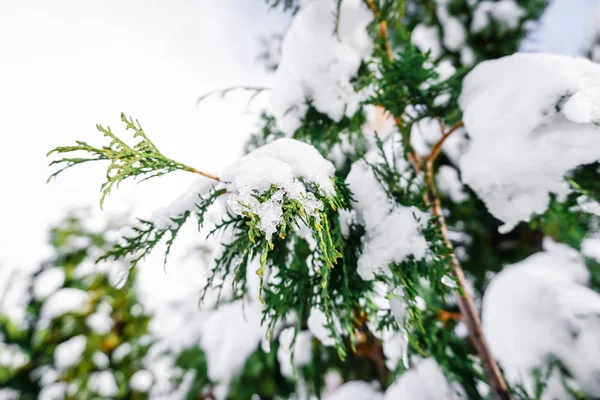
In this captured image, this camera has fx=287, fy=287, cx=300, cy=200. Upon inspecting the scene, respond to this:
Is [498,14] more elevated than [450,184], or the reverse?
[498,14]

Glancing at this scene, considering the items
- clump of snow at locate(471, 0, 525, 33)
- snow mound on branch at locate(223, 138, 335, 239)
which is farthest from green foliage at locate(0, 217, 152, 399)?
clump of snow at locate(471, 0, 525, 33)

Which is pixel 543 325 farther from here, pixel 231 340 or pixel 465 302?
pixel 231 340

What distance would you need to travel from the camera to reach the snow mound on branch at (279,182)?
730 millimetres

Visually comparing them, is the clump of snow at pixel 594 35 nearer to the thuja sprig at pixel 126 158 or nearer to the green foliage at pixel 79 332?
the thuja sprig at pixel 126 158

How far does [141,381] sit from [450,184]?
23.8 feet

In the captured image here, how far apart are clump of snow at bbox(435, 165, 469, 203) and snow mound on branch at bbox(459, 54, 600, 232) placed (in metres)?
1.79

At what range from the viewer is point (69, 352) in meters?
6.13

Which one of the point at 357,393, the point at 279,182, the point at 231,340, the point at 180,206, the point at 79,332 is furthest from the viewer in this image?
the point at 79,332

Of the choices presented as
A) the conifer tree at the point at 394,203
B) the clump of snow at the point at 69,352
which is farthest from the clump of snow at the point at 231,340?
the clump of snow at the point at 69,352

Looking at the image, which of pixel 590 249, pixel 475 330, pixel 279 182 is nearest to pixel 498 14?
pixel 590 249

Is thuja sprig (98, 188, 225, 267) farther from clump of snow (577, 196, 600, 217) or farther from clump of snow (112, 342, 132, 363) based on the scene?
clump of snow (112, 342, 132, 363)

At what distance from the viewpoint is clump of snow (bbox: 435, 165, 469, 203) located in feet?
10.7

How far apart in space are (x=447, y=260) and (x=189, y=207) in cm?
109

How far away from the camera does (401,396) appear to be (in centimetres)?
196
